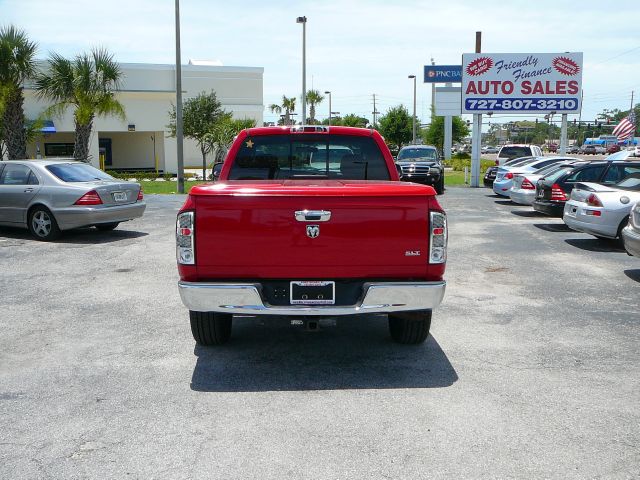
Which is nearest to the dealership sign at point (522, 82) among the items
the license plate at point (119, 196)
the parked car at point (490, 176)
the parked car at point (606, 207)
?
the parked car at point (490, 176)

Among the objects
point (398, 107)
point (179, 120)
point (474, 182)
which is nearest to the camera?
point (179, 120)

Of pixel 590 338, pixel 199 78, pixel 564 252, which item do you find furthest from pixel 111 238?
pixel 199 78

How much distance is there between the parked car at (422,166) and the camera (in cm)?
2445

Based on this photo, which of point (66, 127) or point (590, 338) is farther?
point (66, 127)

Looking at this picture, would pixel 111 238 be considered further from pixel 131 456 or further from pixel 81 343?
pixel 131 456

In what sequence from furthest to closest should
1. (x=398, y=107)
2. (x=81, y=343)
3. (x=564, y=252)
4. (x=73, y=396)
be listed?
(x=398, y=107)
(x=564, y=252)
(x=81, y=343)
(x=73, y=396)

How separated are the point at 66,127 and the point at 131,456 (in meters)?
45.1

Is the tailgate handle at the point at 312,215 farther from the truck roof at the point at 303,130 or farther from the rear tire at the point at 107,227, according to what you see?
the rear tire at the point at 107,227

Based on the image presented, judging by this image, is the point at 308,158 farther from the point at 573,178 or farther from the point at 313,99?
the point at 313,99

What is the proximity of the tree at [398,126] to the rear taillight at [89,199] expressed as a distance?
58.8m

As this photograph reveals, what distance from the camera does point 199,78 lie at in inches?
2178

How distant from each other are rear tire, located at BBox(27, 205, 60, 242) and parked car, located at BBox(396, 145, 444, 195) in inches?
510

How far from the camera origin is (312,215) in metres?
5.19

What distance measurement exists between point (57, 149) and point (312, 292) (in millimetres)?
46121
